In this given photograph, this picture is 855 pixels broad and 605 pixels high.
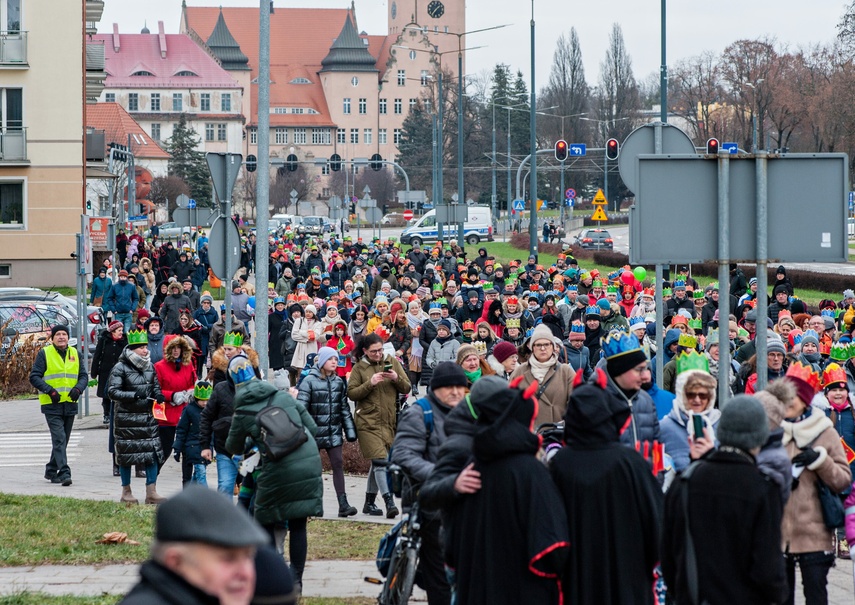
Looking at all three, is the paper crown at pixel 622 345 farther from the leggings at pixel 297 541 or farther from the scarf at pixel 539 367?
the leggings at pixel 297 541

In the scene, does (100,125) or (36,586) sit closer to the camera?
(36,586)

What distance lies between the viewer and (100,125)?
98.0m

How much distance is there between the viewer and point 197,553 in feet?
10.4

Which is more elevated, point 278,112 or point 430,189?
point 278,112

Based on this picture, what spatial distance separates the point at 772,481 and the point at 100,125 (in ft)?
316

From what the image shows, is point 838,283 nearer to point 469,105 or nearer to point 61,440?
point 61,440

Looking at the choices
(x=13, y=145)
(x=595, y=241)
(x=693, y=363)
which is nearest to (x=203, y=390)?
(x=693, y=363)

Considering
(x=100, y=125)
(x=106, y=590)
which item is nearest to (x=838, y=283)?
(x=106, y=590)

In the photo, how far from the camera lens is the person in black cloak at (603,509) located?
5.89 metres

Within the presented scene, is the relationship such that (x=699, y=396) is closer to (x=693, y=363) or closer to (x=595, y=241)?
(x=693, y=363)

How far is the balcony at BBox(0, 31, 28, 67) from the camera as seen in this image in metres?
45.4

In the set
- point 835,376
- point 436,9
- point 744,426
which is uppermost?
point 436,9

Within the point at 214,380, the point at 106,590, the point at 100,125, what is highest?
the point at 100,125

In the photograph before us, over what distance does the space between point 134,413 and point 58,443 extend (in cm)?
167
